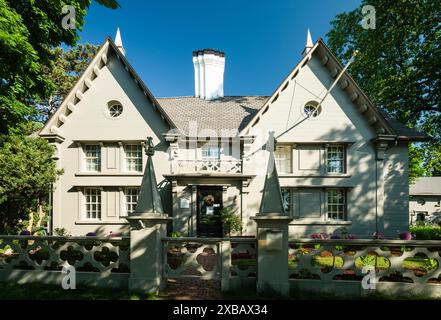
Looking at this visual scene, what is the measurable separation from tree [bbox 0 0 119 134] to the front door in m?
10.3

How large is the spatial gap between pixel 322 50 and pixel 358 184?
8582 mm

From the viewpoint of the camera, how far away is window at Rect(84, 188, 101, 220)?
16.0 meters

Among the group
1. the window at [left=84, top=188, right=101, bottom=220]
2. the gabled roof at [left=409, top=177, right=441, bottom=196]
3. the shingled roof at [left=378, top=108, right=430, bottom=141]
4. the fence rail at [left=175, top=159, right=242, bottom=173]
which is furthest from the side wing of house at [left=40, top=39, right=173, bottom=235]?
the gabled roof at [left=409, top=177, right=441, bottom=196]

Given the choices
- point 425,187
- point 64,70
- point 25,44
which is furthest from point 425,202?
point 64,70

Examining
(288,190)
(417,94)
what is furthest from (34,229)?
(417,94)

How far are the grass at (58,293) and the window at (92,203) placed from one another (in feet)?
28.8

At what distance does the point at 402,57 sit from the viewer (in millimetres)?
18297

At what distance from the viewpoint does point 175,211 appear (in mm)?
14836

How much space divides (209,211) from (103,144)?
7.93 m

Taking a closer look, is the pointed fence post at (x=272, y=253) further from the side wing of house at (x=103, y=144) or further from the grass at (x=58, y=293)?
the side wing of house at (x=103, y=144)

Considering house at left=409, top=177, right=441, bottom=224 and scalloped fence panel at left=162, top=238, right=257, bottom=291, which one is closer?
scalloped fence panel at left=162, top=238, right=257, bottom=291

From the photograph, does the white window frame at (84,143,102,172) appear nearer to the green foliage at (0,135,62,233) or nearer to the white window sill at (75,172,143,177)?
the white window sill at (75,172,143,177)

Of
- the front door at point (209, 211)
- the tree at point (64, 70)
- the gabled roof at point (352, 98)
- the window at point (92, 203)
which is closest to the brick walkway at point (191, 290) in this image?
the front door at point (209, 211)

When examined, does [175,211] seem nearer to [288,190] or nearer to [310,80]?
[288,190]
